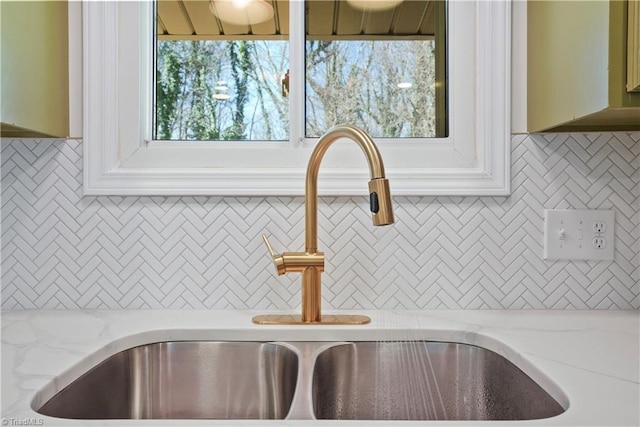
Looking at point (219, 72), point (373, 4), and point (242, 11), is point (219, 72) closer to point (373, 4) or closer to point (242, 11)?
point (242, 11)

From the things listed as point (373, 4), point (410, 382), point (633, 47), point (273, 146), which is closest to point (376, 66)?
point (373, 4)

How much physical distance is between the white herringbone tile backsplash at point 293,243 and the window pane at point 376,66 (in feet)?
0.72

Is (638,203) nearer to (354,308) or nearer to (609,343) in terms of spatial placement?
(609,343)

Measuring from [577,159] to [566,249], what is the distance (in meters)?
0.21

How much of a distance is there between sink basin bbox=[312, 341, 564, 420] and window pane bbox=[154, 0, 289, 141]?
0.59 meters

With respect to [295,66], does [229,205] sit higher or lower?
lower

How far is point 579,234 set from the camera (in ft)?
3.86

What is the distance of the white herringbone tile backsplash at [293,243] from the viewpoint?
118 cm

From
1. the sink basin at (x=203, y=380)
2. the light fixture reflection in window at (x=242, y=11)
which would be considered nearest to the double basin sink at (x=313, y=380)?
the sink basin at (x=203, y=380)

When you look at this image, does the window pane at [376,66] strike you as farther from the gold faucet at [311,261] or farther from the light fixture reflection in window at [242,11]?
the gold faucet at [311,261]

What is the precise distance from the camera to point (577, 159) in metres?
1.18

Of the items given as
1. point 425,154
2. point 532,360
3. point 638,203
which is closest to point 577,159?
point 638,203

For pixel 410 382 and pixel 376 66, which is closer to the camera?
pixel 410 382

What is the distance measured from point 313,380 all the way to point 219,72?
80 centimetres
